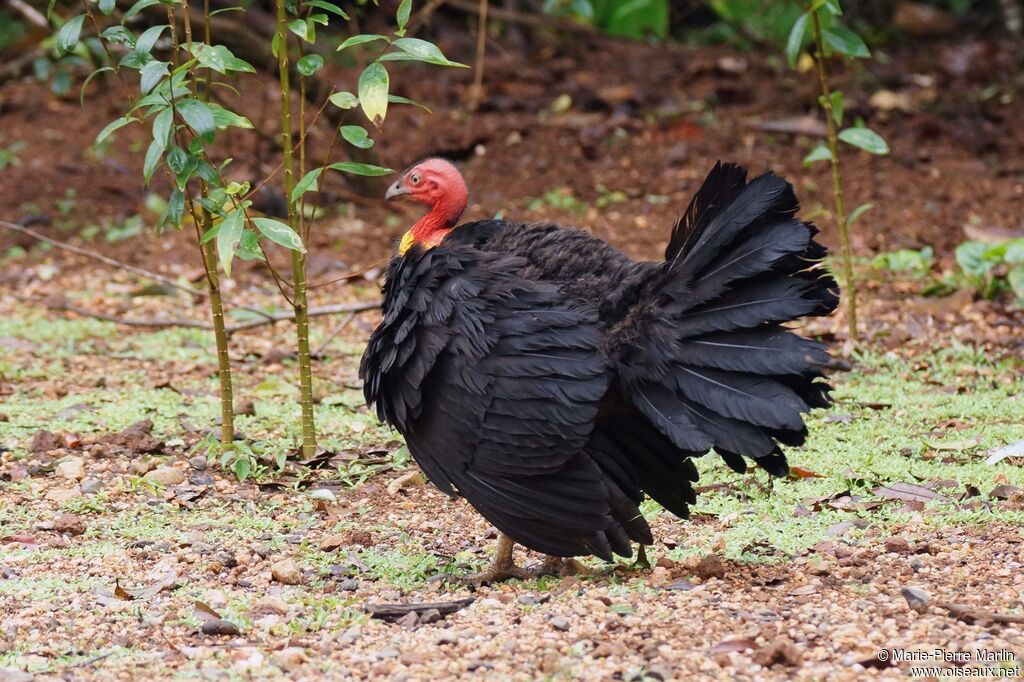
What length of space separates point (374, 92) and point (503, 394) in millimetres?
1172

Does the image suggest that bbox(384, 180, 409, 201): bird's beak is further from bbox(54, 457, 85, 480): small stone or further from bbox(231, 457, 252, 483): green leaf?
bbox(54, 457, 85, 480): small stone

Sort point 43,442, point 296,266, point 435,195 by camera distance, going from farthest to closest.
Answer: point 43,442 < point 296,266 < point 435,195

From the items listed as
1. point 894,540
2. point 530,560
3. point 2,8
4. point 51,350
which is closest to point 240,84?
point 2,8

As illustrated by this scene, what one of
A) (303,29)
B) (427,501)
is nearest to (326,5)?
(303,29)

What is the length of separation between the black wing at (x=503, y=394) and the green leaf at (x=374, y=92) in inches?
20.2

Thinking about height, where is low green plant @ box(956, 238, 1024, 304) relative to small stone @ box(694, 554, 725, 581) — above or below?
above

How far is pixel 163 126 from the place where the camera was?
408 cm

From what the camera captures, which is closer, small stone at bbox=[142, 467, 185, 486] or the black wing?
the black wing

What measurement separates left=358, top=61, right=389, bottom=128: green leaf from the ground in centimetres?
146

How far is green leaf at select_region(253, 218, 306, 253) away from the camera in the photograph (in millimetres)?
4102

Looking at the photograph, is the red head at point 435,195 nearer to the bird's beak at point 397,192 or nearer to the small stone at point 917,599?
the bird's beak at point 397,192

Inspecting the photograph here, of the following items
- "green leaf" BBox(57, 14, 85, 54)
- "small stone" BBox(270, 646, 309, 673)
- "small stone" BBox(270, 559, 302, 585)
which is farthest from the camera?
"green leaf" BBox(57, 14, 85, 54)

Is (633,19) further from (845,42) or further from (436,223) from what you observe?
(436,223)

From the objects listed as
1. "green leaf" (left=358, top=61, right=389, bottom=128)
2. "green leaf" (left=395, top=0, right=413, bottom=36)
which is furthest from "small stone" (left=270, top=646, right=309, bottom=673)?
"green leaf" (left=395, top=0, right=413, bottom=36)
